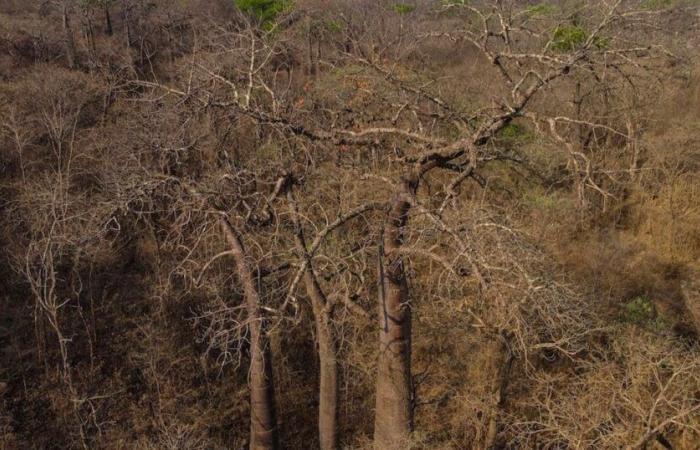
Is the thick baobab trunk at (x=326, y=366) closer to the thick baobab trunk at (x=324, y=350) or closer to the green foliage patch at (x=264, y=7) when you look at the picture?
the thick baobab trunk at (x=324, y=350)

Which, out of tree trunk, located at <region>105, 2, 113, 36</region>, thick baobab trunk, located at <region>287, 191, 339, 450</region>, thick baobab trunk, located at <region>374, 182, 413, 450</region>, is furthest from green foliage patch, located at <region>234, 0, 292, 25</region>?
thick baobab trunk, located at <region>374, 182, 413, 450</region>

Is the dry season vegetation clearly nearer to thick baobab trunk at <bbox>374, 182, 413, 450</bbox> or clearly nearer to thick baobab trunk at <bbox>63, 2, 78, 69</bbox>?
thick baobab trunk at <bbox>374, 182, 413, 450</bbox>

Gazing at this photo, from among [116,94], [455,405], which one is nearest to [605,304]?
[455,405]

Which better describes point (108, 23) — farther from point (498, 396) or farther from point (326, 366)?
point (498, 396)

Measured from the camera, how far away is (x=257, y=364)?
16.9 ft

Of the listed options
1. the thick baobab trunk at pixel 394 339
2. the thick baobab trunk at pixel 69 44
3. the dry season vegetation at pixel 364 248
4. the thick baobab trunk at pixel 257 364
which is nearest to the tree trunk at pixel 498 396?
the dry season vegetation at pixel 364 248

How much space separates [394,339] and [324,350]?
2.28 ft

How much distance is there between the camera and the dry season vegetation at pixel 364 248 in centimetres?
430

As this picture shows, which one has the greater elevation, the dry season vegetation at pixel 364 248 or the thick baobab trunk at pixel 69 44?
the thick baobab trunk at pixel 69 44

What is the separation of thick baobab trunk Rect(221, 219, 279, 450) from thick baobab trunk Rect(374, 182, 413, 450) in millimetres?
966

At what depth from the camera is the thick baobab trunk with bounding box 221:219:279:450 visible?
468cm

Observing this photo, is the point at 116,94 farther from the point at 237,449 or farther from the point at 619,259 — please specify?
the point at 619,259

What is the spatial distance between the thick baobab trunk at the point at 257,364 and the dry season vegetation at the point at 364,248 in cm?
3

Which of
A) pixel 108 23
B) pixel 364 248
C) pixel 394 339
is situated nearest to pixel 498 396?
pixel 394 339
